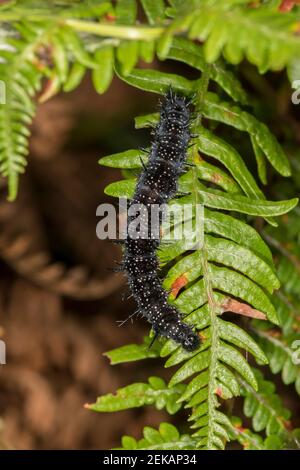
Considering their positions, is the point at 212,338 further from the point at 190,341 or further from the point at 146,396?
the point at 146,396

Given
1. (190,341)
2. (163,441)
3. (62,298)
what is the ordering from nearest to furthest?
(190,341), (163,441), (62,298)

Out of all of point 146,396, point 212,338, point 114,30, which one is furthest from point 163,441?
point 114,30

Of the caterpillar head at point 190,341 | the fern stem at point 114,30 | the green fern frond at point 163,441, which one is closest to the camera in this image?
the fern stem at point 114,30

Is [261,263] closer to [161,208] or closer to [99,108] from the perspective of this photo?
[161,208]

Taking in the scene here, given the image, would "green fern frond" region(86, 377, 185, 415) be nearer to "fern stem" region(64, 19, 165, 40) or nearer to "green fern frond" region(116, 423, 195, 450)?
"green fern frond" region(116, 423, 195, 450)

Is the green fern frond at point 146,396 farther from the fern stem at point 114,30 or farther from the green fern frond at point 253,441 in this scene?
the fern stem at point 114,30

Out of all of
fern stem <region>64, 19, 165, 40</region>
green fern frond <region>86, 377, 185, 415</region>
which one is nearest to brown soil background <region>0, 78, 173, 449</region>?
green fern frond <region>86, 377, 185, 415</region>

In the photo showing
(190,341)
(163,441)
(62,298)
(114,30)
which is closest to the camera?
(114,30)

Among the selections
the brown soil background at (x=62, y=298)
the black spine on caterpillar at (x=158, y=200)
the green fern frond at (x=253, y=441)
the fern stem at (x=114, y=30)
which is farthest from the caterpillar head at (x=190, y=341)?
the brown soil background at (x=62, y=298)

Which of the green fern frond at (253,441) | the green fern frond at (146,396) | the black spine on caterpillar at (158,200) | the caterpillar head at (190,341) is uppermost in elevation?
the black spine on caterpillar at (158,200)
